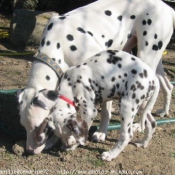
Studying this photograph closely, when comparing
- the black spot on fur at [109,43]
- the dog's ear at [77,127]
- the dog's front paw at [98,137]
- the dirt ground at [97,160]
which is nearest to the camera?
the dog's ear at [77,127]

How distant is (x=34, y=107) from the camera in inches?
171

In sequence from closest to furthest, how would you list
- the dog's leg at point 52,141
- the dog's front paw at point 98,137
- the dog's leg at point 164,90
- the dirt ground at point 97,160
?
the dirt ground at point 97,160
the dog's leg at point 52,141
the dog's front paw at point 98,137
the dog's leg at point 164,90

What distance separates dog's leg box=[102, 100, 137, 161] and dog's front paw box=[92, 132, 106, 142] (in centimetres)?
40

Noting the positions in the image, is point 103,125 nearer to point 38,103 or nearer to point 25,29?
point 38,103

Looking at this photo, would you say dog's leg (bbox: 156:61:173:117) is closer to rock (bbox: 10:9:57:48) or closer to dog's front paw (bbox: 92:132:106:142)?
dog's front paw (bbox: 92:132:106:142)

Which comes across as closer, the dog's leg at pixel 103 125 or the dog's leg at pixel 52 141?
the dog's leg at pixel 52 141

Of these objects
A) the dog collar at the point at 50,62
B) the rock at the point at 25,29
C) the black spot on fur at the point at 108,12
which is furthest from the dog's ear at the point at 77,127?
the rock at the point at 25,29

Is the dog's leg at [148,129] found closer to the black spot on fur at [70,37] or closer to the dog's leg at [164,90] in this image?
the dog's leg at [164,90]

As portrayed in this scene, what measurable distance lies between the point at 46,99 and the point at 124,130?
933 millimetres

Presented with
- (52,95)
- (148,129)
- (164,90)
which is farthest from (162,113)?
(52,95)

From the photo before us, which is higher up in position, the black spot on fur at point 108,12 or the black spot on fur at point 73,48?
the black spot on fur at point 108,12

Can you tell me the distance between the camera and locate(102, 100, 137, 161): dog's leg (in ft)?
14.6

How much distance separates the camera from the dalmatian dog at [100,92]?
14.4ft

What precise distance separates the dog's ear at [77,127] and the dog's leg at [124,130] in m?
0.40
